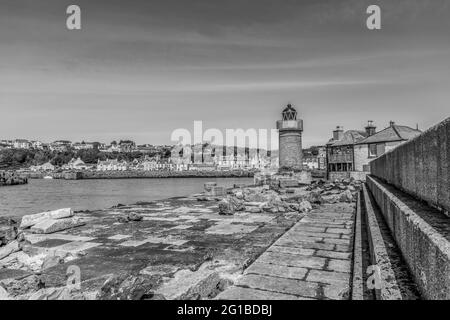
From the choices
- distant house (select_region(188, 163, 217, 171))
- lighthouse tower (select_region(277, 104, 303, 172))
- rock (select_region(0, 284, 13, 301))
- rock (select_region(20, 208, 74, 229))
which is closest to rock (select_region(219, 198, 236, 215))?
rock (select_region(20, 208, 74, 229))

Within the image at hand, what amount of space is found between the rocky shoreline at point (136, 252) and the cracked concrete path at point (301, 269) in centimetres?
27

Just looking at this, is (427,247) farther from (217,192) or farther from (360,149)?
(360,149)

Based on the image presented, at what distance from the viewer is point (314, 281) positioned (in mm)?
4328

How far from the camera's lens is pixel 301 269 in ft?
15.8

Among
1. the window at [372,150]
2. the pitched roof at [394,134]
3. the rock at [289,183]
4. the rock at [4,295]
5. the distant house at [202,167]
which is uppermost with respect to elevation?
the pitched roof at [394,134]

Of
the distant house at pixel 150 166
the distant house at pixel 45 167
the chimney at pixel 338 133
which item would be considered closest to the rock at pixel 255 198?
the chimney at pixel 338 133

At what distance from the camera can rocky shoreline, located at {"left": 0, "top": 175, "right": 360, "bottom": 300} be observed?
12.8ft

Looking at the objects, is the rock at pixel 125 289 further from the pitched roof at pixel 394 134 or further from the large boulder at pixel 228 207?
the pitched roof at pixel 394 134

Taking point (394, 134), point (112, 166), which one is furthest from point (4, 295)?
point (112, 166)

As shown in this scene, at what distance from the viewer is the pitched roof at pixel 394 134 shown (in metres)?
31.9

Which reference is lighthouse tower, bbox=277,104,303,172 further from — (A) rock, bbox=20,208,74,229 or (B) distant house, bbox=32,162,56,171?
(B) distant house, bbox=32,162,56,171

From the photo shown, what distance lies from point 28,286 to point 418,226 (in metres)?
4.64

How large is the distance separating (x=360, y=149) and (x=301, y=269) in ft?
112
